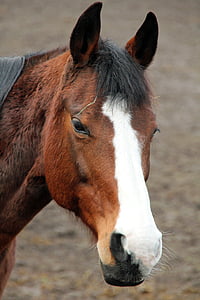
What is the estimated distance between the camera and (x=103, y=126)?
9.57 feet

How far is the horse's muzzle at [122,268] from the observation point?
2676 mm

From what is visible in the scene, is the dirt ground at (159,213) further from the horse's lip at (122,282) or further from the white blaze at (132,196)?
the white blaze at (132,196)

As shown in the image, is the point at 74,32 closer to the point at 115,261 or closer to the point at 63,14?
the point at 115,261

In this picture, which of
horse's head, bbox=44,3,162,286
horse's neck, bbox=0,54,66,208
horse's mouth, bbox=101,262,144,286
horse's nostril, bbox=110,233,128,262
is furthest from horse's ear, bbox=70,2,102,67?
horse's mouth, bbox=101,262,144,286

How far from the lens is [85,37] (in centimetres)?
313

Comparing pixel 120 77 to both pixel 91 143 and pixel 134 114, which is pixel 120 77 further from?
pixel 91 143

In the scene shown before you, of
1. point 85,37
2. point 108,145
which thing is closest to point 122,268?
point 108,145

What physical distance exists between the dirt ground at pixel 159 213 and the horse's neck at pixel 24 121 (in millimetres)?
445

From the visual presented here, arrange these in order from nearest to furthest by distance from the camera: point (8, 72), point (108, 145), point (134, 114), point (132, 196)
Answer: point (132, 196)
point (108, 145)
point (134, 114)
point (8, 72)

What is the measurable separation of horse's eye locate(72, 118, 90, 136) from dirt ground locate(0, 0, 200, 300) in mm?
582

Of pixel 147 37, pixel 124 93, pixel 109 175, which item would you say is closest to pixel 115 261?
pixel 109 175

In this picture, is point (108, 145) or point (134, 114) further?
point (134, 114)

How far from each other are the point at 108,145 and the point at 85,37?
655 mm

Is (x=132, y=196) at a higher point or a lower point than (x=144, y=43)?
lower
